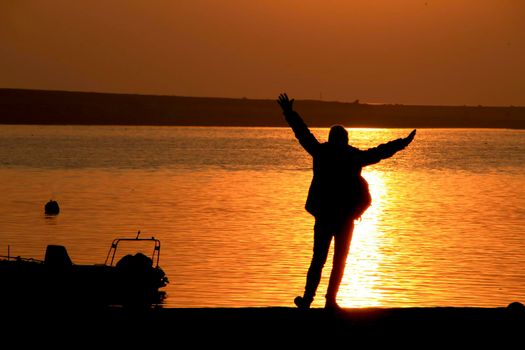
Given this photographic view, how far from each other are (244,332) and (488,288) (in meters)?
24.0

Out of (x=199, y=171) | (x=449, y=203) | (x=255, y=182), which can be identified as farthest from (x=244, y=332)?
(x=199, y=171)

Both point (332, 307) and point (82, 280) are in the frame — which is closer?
point (332, 307)

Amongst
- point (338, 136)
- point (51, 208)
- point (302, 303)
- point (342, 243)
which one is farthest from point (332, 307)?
point (51, 208)

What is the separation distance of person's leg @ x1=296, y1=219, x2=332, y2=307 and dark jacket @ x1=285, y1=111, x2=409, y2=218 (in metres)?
0.17

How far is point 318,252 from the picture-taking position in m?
14.0

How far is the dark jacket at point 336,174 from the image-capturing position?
45.1 feet

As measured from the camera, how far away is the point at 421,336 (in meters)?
13.0

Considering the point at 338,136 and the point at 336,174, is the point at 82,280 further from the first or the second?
the point at 338,136

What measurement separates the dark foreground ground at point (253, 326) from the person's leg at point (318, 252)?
0.27m

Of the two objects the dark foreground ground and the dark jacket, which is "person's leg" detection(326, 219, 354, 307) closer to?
the dark jacket

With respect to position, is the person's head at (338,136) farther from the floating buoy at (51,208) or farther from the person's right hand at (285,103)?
the floating buoy at (51,208)

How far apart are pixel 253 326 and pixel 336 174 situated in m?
2.08

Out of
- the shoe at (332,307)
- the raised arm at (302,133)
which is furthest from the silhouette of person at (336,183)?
the shoe at (332,307)

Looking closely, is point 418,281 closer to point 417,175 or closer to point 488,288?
point 488,288
